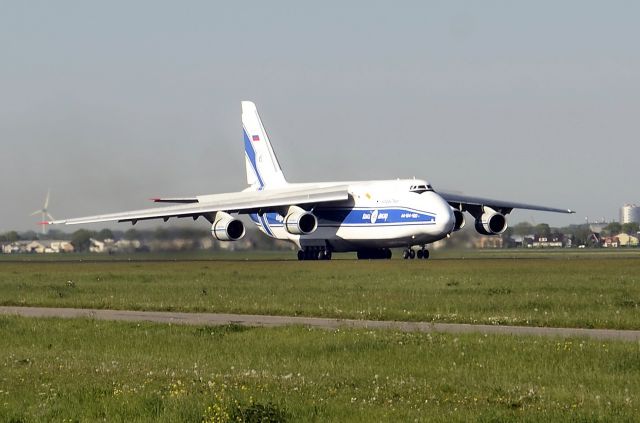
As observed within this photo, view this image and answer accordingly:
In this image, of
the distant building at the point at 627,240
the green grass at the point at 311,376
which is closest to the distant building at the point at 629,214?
the distant building at the point at 627,240

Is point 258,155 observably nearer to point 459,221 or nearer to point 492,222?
point 459,221

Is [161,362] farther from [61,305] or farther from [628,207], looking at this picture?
[628,207]

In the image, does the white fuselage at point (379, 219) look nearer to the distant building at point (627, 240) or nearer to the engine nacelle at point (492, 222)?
the engine nacelle at point (492, 222)

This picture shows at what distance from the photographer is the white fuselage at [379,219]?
6069cm

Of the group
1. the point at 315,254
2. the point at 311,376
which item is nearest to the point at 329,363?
the point at 311,376

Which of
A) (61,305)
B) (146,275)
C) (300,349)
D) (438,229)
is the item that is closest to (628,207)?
(438,229)

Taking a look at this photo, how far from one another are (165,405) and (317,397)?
6.03 feet

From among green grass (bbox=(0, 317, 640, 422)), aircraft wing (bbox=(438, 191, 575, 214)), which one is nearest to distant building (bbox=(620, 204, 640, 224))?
aircraft wing (bbox=(438, 191, 575, 214))

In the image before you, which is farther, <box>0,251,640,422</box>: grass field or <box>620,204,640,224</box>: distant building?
<box>620,204,640,224</box>: distant building

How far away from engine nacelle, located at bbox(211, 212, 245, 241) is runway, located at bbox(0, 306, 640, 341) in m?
30.6

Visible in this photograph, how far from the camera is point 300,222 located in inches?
2475

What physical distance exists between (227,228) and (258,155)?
13.9 metres

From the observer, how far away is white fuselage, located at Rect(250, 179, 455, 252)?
199 ft

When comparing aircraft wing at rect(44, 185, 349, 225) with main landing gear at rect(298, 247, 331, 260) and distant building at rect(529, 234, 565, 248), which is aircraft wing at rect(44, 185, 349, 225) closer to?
main landing gear at rect(298, 247, 331, 260)
